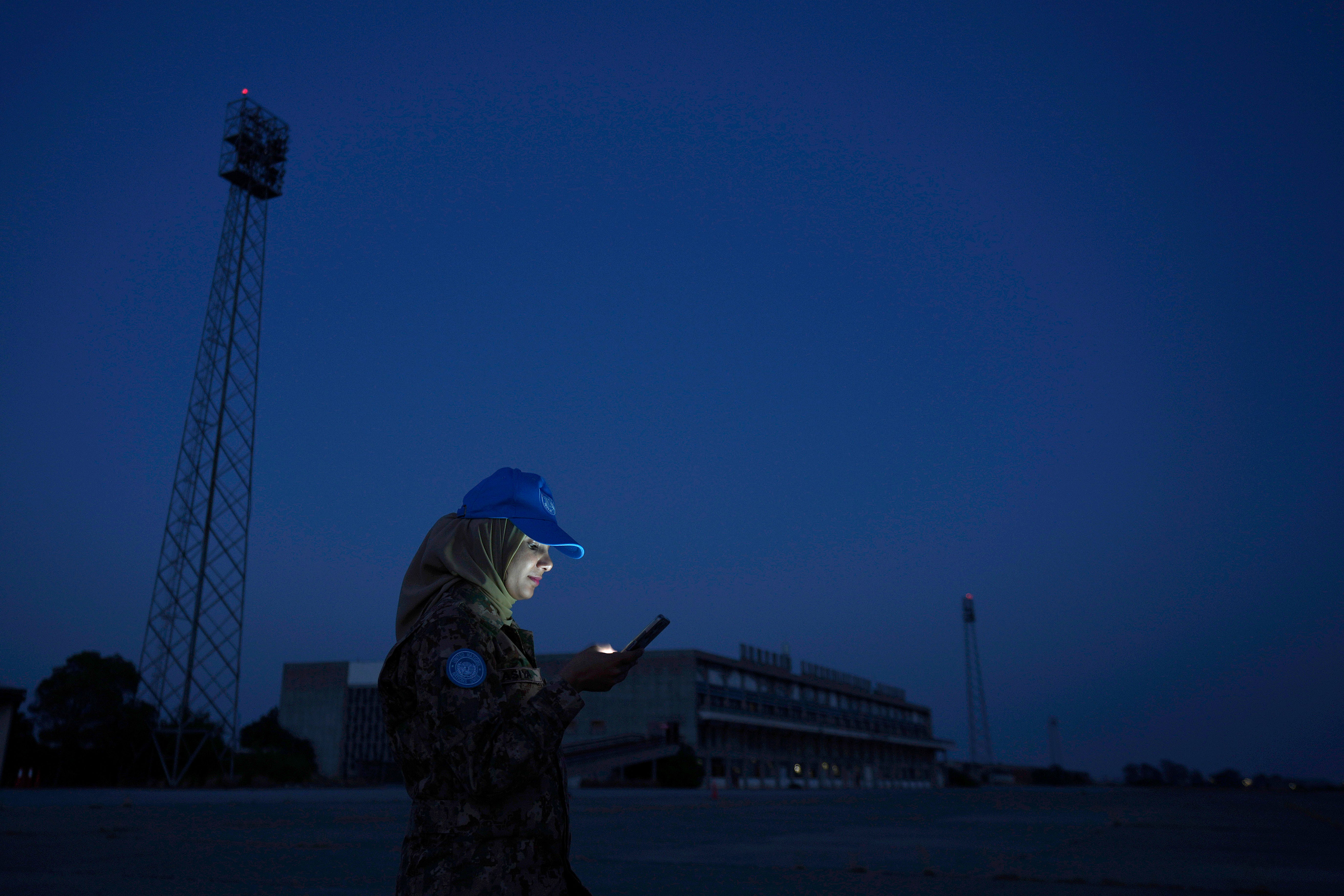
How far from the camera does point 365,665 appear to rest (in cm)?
7706

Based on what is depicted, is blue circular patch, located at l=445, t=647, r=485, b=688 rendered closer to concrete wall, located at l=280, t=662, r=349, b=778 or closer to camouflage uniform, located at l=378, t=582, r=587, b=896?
camouflage uniform, located at l=378, t=582, r=587, b=896

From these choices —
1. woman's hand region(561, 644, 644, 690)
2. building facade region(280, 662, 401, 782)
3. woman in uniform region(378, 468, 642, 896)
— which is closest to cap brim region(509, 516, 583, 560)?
woman in uniform region(378, 468, 642, 896)

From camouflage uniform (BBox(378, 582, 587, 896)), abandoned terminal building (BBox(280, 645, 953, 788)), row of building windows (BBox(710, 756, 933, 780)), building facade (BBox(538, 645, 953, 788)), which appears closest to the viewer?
camouflage uniform (BBox(378, 582, 587, 896))

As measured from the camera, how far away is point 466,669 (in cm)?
226

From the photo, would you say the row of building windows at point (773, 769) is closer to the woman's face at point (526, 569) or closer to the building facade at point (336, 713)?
the building facade at point (336, 713)

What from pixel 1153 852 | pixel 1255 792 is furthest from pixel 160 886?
pixel 1255 792

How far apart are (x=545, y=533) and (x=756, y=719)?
246ft

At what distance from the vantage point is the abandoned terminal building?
206 feet

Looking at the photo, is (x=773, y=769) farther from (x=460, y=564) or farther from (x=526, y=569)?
(x=460, y=564)

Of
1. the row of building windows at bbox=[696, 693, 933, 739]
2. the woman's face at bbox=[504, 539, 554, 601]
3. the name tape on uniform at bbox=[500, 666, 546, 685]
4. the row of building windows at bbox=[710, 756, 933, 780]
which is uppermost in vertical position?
the woman's face at bbox=[504, 539, 554, 601]

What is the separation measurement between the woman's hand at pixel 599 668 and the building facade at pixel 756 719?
4671 cm

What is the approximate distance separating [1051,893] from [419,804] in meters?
6.07

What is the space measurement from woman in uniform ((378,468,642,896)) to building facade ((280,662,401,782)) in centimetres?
7524

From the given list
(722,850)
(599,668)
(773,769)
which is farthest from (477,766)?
(773,769)
